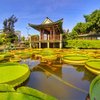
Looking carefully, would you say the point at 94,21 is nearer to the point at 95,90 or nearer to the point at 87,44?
the point at 87,44

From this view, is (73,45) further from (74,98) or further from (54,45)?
(74,98)

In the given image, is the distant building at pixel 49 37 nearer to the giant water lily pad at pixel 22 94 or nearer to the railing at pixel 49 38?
the railing at pixel 49 38

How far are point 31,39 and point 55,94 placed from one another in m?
26.2

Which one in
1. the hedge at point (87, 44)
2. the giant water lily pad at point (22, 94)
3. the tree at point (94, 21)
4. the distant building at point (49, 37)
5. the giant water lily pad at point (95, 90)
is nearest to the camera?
the giant water lily pad at point (22, 94)

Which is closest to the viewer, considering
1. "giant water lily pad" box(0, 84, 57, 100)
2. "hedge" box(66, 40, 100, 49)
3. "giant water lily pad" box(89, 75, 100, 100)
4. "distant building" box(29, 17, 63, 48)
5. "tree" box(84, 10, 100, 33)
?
"giant water lily pad" box(0, 84, 57, 100)

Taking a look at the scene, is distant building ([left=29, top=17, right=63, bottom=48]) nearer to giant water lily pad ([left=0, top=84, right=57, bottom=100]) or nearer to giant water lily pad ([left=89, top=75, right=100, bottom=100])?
giant water lily pad ([left=89, top=75, right=100, bottom=100])

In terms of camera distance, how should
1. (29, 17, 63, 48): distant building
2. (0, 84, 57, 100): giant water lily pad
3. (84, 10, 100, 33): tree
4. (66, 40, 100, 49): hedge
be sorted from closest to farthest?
1. (0, 84, 57, 100): giant water lily pad
2. (29, 17, 63, 48): distant building
3. (66, 40, 100, 49): hedge
4. (84, 10, 100, 33): tree

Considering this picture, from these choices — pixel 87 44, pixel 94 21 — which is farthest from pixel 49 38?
pixel 94 21

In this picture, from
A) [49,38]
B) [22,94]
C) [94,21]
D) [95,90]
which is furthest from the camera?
[94,21]

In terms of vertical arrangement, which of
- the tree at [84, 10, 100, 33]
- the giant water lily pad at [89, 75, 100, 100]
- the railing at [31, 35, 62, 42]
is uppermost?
the tree at [84, 10, 100, 33]

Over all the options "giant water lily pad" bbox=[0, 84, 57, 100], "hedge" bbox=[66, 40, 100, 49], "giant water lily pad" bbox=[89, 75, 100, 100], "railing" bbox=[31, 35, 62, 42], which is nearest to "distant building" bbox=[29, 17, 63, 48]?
"railing" bbox=[31, 35, 62, 42]

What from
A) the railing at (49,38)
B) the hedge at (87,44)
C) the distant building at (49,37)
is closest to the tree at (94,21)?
the hedge at (87,44)

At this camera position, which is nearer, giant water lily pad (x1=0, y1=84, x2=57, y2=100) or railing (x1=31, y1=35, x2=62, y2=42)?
giant water lily pad (x1=0, y1=84, x2=57, y2=100)

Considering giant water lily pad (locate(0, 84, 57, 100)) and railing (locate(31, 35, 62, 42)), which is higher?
railing (locate(31, 35, 62, 42))
